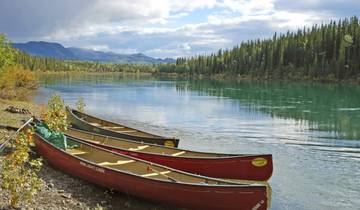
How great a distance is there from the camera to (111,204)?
15.2 m

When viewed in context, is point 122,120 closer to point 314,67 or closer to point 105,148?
point 105,148

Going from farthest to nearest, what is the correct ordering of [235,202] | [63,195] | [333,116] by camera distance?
[333,116] → [63,195] → [235,202]

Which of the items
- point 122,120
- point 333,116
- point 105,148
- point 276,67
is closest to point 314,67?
point 276,67

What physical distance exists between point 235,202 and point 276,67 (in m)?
151

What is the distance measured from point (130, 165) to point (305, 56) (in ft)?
448

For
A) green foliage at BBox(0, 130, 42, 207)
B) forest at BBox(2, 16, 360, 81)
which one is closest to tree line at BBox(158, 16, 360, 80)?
forest at BBox(2, 16, 360, 81)

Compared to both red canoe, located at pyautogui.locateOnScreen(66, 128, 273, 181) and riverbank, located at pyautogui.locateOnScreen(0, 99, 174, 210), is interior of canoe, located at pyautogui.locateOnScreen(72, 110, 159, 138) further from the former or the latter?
riverbank, located at pyautogui.locateOnScreen(0, 99, 174, 210)

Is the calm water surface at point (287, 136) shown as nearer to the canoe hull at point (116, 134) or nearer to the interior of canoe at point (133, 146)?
the interior of canoe at point (133, 146)

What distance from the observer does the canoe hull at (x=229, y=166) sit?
656 inches

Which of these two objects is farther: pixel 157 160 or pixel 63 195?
pixel 157 160

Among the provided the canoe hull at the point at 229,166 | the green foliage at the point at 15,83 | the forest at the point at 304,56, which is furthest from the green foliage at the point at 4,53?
the forest at the point at 304,56

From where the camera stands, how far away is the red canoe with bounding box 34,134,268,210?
13.0 m

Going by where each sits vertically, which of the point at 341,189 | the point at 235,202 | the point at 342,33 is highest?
the point at 342,33

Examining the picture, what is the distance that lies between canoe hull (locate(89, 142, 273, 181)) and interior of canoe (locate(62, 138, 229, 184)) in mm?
1675
